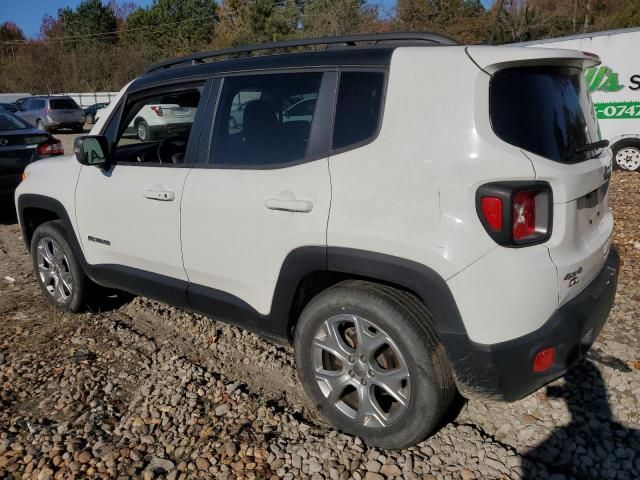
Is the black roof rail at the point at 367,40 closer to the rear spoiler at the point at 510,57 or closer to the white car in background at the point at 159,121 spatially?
the rear spoiler at the point at 510,57

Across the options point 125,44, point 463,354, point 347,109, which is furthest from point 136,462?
point 125,44

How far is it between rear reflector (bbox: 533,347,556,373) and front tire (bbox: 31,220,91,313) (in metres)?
Answer: 3.28

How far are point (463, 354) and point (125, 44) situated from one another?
65.9 meters

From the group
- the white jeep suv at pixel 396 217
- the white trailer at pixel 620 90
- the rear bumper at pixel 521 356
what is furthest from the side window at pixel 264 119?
the white trailer at pixel 620 90

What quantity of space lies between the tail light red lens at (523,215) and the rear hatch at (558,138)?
0.10 metres

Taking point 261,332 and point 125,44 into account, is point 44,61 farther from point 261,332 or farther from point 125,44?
point 261,332

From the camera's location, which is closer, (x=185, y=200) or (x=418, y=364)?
(x=418, y=364)

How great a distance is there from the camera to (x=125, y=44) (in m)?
60.0

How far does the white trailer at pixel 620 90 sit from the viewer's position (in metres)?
9.86

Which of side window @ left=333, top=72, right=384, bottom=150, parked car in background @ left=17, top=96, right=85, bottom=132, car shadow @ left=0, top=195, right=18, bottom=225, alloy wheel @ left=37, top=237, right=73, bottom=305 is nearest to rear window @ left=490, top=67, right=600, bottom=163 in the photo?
side window @ left=333, top=72, right=384, bottom=150

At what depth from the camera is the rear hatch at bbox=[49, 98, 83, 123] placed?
22.8 metres

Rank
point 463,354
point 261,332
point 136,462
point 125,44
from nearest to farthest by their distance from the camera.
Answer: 1. point 463,354
2. point 136,462
3. point 261,332
4. point 125,44

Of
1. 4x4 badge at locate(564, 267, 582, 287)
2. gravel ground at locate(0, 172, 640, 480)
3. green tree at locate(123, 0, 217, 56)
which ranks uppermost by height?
green tree at locate(123, 0, 217, 56)

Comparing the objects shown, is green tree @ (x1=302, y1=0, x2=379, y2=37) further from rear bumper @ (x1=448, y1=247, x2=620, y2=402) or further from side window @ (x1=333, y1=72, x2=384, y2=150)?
rear bumper @ (x1=448, y1=247, x2=620, y2=402)
